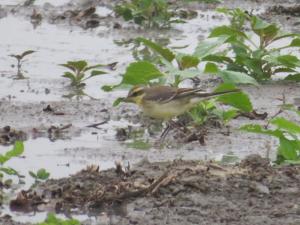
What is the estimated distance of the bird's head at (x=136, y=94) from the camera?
951 centimetres

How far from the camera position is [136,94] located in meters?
9.56

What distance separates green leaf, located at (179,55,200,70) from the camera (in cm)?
977

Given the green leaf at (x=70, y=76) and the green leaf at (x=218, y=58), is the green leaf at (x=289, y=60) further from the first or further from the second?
the green leaf at (x=70, y=76)

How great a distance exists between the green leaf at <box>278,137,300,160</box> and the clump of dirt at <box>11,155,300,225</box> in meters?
0.28

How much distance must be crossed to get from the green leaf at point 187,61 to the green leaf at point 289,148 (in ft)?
5.98

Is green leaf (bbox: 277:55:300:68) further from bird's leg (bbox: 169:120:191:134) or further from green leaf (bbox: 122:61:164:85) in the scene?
green leaf (bbox: 122:61:164:85)

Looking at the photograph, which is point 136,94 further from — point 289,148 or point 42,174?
point 42,174

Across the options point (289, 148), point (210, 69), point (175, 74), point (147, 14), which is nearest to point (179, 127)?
point (175, 74)

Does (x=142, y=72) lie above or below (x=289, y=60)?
below

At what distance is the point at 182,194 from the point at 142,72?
233cm

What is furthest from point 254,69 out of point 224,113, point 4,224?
point 4,224

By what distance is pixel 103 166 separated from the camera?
335 inches

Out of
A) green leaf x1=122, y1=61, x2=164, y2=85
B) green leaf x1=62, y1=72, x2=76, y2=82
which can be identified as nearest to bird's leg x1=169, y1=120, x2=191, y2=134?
green leaf x1=122, y1=61, x2=164, y2=85

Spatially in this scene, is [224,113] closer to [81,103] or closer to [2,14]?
[81,103]
